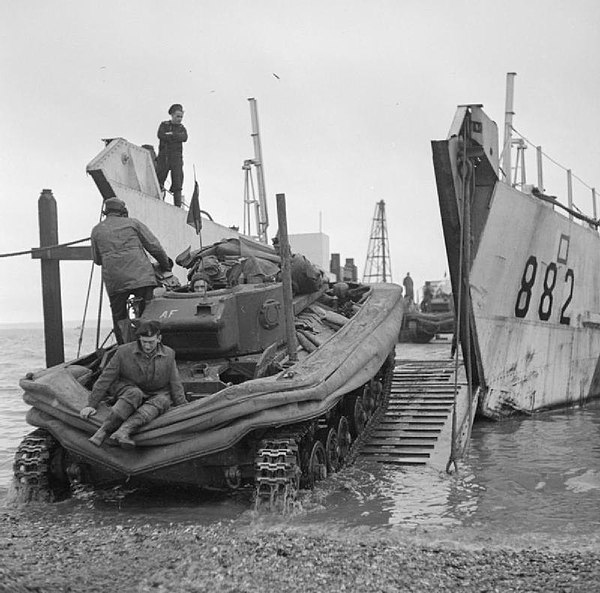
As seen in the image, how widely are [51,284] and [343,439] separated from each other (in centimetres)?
584

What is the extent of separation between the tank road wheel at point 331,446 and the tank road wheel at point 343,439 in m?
0.10

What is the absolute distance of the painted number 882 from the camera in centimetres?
1089

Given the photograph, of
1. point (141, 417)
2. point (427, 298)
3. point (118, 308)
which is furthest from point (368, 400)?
point (427, 298)

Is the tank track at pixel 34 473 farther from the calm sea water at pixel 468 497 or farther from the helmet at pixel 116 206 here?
the helmet at pixel 116 206

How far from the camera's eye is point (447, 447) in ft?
28.5

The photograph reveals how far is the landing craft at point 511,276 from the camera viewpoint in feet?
30.3

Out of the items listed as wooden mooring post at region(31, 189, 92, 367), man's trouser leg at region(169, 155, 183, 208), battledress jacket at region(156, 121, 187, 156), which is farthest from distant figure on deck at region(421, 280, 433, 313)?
wooden mooring post at region(31, 189, 92, 367)

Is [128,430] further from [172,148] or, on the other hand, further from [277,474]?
[172,148]

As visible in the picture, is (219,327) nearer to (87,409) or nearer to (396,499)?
(87,409)

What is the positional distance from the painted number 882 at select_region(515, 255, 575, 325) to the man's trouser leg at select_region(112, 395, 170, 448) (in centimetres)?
540

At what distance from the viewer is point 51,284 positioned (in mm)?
12453

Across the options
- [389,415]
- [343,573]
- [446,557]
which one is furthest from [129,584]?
A: [389,415]

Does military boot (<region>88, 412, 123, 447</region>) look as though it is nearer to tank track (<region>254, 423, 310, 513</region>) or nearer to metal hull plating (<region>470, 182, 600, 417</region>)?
tank track (<region>254, 423, 310, 513</region>)

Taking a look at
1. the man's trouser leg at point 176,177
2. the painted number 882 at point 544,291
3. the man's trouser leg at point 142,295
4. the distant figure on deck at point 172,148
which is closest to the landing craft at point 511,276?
the painted number 882 at point 544,291
